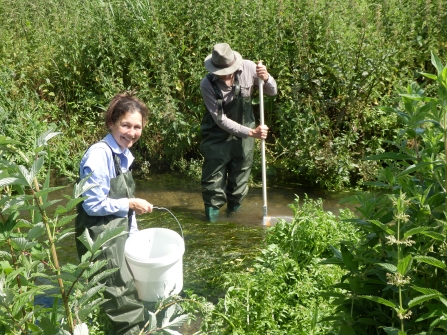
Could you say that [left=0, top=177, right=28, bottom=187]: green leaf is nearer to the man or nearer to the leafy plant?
the leafy plant

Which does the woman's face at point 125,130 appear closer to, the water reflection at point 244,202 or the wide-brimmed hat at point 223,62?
the wide-brimmed hat at point 223,62

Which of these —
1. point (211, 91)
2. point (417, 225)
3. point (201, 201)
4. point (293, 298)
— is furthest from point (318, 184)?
point (417, 225)

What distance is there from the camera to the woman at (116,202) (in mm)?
3846

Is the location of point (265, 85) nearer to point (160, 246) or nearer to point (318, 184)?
point (318, 184)

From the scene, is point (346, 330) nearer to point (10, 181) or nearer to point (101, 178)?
point (10, 181)

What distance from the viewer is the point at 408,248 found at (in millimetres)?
2207

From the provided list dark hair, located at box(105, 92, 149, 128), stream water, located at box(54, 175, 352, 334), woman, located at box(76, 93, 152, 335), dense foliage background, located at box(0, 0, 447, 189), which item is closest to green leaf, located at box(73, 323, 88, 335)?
woman, located at box(76, 93, 152, 335)

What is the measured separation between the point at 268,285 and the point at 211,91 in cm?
281

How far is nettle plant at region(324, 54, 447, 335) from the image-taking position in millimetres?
2084

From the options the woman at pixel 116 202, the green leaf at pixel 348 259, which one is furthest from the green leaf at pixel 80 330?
the woman at pixel 116 202

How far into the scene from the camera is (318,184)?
7488 millimetres

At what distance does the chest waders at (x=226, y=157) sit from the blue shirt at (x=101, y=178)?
2.63m

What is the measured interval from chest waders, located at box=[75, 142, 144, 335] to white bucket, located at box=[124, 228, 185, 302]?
0.07m

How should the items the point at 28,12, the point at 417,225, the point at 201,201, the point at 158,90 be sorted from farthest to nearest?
the point at 28,12 < the point at 158,90 < the point at 201,201 < the point at 417,225
